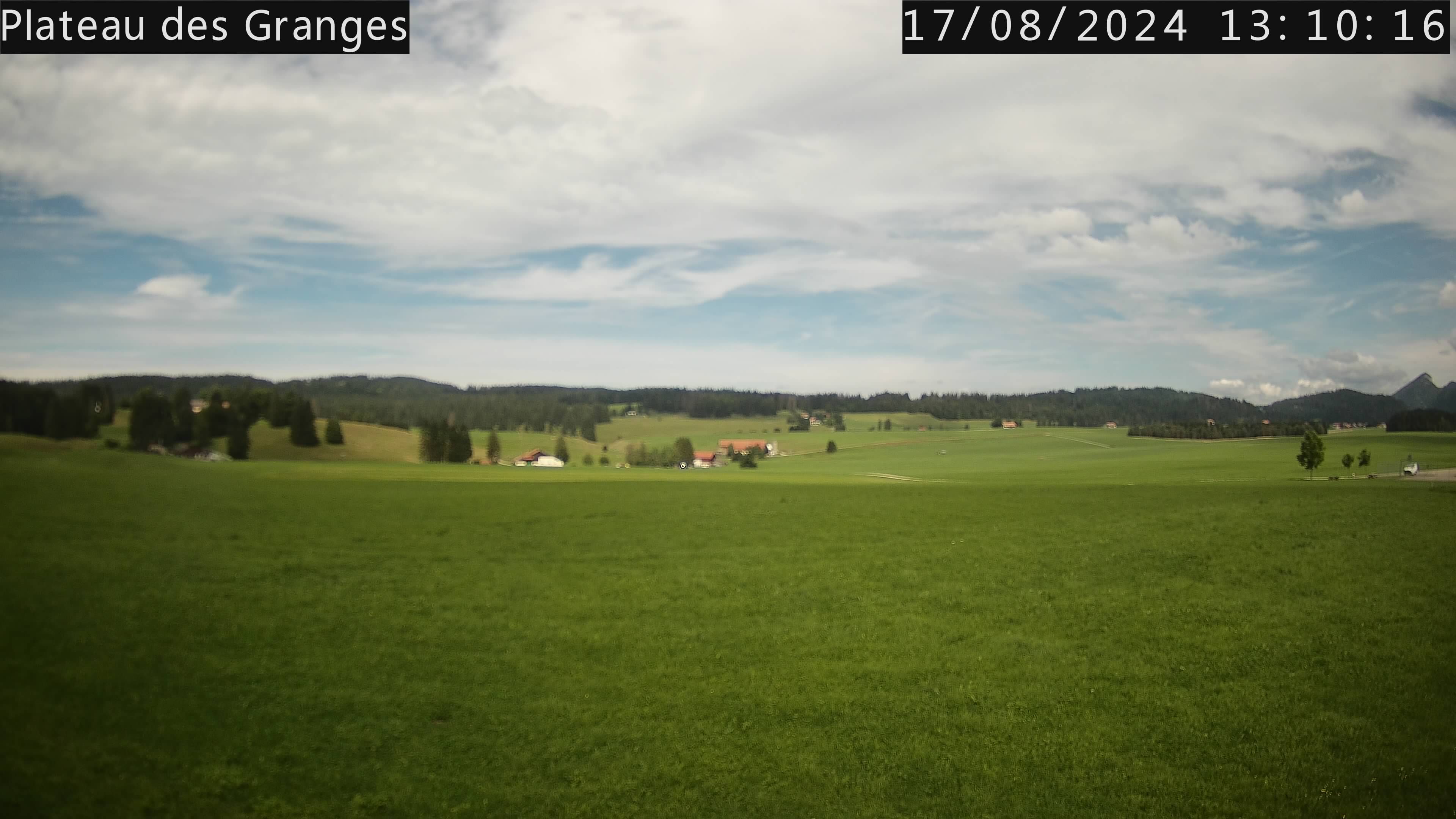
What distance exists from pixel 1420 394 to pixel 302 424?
123 ft

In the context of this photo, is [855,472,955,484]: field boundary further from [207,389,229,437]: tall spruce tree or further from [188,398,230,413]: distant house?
[188,398,230,413]: distant house

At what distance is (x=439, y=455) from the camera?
47.2 meters

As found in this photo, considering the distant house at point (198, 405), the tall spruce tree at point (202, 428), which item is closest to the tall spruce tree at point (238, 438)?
the tall spruce tree at point (202, 428)

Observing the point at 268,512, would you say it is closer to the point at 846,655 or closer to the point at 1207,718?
the point at 846,655

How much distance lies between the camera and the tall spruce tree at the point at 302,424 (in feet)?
93.2

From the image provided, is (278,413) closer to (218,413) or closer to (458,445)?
(218,413)

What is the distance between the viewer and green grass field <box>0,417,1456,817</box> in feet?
30.8

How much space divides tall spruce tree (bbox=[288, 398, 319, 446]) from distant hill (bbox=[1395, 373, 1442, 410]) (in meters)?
35.9

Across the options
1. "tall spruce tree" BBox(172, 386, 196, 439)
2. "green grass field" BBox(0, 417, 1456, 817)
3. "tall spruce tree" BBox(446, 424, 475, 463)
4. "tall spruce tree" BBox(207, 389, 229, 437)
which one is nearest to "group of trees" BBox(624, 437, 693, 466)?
"tall spruce tree" BBox(446, 424, 475, 463)

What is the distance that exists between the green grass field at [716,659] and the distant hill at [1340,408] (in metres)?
1.14

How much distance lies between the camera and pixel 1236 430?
2880 centimetres

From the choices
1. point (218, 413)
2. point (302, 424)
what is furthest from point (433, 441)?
point (218, 413)

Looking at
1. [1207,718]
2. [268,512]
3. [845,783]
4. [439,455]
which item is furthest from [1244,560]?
[439,455]

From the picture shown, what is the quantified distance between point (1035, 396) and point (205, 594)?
74.9 meters
